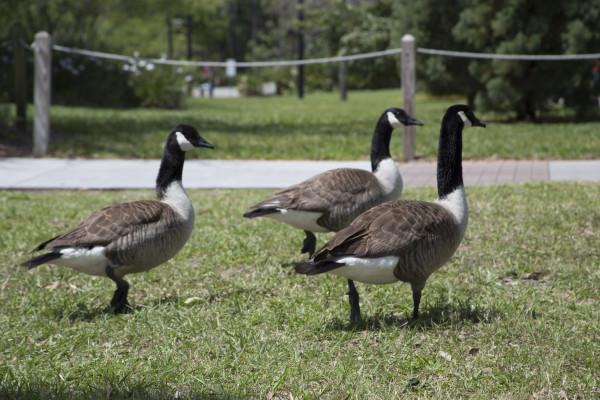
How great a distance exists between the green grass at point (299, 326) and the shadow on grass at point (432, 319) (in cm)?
1

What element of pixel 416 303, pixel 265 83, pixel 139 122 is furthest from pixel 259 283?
pixel 265 83

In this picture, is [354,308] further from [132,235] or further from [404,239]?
[132,235]

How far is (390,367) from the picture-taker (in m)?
4.12

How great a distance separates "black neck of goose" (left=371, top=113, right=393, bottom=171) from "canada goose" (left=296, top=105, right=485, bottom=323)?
1.24 metres

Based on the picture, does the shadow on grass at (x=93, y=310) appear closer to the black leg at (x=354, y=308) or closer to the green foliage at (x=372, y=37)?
the black leg at (x=354, y=308)

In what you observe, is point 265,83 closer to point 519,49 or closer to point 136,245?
point 519,49

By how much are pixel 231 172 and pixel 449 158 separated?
620 cm

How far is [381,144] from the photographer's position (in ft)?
20.4

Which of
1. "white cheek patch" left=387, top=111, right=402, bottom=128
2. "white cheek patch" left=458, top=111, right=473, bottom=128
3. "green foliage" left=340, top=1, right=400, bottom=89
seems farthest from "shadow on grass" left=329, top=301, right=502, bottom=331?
"green foliage" left=340, top=1, right=400, bottom=89

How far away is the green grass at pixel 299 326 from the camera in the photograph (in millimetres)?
3912

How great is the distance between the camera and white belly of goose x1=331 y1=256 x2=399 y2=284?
14.3ft

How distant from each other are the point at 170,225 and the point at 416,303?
5.22 feet

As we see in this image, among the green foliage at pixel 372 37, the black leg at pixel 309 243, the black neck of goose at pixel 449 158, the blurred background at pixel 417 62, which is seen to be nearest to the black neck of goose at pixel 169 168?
the black leg at pixel 309 243

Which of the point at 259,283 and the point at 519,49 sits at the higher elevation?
the point at 519,49
